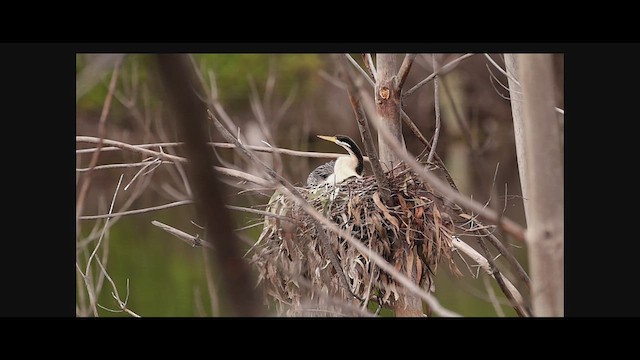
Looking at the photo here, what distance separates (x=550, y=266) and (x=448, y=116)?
407 inches

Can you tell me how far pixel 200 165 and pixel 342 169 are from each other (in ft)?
9.70

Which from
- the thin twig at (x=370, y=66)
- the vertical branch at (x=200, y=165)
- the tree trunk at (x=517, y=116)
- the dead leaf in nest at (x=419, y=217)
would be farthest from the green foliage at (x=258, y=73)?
the vertical branch at (x=200, y=165)

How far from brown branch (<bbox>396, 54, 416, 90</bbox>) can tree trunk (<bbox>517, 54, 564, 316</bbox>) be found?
1389mm

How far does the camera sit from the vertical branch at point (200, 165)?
71cm

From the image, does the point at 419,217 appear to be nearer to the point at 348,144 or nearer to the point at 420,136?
the point at 420,136

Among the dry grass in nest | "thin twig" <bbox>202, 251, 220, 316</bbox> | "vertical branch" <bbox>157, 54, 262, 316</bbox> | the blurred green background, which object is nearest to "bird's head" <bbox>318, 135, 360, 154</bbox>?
the dry grass in nest

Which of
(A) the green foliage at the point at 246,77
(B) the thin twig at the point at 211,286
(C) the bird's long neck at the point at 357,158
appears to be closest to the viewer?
(B) the thin twig at the point at 211,286

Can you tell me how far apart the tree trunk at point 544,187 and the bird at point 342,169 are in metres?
2.08

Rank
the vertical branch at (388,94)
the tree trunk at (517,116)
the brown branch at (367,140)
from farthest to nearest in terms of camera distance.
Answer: the vertical branch at (388,94) < the tree trunk at (517,116) < the brown branch at (367,140)

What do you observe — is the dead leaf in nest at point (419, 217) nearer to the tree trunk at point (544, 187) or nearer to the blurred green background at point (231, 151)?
the tree trunk at point (544, 187)

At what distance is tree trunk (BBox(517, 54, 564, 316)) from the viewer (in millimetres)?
1397
